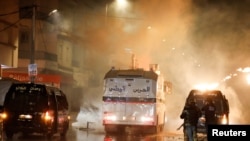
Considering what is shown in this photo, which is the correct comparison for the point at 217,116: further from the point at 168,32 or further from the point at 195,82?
the point at 195,82

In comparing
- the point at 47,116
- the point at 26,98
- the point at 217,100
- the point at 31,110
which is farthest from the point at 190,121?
the point at 26,98

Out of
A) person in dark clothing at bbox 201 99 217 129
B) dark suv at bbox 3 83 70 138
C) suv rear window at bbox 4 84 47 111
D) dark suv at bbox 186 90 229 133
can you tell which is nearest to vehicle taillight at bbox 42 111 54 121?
dark suv at bbox 3 83 70 138

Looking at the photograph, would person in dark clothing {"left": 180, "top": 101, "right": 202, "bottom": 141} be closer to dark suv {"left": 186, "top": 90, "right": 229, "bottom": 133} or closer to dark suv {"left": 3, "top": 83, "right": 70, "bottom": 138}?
dark suv {"left": 186, "top": 90, "right": 229, "bottom": 133}

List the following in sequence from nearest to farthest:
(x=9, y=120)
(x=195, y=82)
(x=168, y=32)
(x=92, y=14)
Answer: (x=9, y=120), (x=168, y=32), (x=195, y=82), (x=92, y=14)

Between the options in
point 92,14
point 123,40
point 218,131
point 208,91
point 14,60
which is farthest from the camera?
point 92,14

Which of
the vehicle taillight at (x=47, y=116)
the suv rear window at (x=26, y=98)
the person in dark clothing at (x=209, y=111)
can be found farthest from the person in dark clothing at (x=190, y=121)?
the suv rear window at (x=26, y=98)

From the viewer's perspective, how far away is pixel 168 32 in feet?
133

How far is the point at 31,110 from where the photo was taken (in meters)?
18.8

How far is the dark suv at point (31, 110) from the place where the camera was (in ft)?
61.0

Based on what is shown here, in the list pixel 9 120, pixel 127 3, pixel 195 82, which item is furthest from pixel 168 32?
pixel 9 120

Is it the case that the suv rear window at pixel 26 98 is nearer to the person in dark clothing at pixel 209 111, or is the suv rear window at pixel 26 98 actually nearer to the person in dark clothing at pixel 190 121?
the person in dark clothing at pixel 190 121

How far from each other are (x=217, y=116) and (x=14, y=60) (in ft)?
53.0

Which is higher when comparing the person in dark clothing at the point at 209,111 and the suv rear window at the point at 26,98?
the suv rear window at the point at 26,98

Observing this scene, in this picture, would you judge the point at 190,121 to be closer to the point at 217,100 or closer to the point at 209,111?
the point at 209,111
